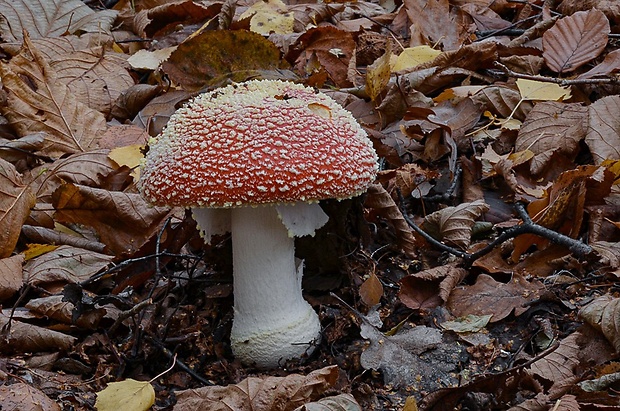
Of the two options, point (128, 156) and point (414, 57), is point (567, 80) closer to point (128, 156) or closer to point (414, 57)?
point (414, 57)

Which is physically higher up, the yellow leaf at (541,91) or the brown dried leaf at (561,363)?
the yellow leaf at (541,91)

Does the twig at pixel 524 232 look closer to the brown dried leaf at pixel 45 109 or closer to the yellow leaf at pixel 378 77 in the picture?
the yellow leaf at pixel 378 77

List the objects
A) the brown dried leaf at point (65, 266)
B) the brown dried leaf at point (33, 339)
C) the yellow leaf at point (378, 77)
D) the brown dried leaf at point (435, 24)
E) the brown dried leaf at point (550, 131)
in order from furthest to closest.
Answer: the brown dried leaf at point (435, 24)
the yellow leaf at point (378, 77)
the brown dried leaf at point (550, 131)
the brown dried leaf at point (65, 266)
the brown dried leaf at point (33, 339)

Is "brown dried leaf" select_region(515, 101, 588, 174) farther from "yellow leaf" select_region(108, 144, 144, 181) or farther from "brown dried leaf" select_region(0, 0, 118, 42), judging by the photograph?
"brown dried leaf" select_region(0, 0, 118, 42)

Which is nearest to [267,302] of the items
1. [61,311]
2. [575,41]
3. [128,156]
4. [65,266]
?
[61,311]

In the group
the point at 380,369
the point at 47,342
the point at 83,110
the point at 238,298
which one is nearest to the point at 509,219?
the point at 380,369

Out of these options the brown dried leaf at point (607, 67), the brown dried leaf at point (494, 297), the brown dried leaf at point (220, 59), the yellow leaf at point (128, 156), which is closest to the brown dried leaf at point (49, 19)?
the brown dried leaf at point (220, 59)

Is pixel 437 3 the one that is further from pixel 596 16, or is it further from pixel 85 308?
pixel 85 308
